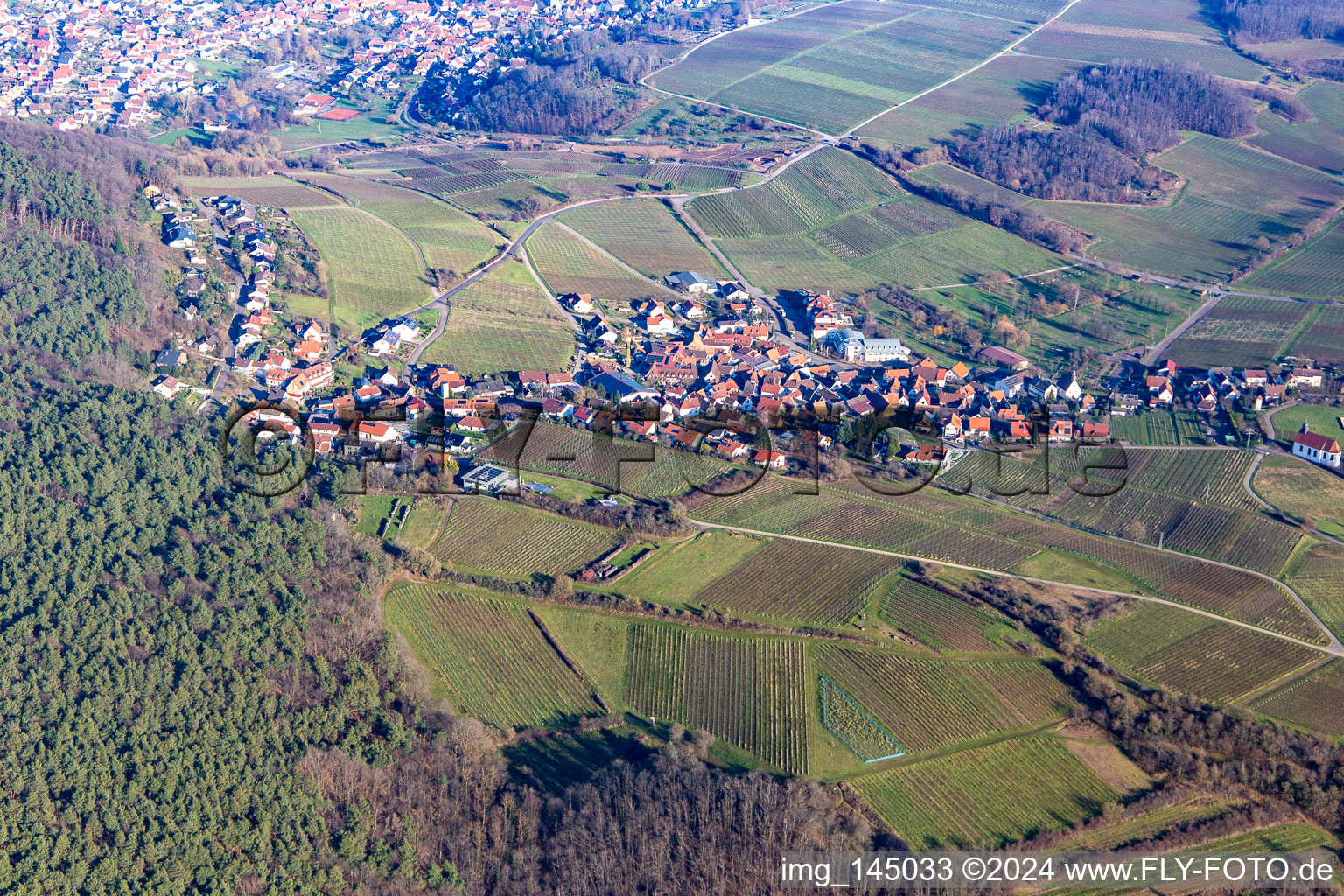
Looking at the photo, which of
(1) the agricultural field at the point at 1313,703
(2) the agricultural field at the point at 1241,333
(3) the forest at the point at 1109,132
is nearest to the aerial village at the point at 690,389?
(2) the agricultural field at the point at 1241,333

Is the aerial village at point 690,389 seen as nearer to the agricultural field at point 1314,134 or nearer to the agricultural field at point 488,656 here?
the agricultural field at point 488,656

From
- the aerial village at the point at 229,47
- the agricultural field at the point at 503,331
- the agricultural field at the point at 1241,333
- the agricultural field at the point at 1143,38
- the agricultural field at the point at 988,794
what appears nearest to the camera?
the agricultural field at the point at 988,794

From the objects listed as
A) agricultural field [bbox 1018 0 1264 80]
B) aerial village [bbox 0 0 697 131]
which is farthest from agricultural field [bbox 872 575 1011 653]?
agricultural field [bbox 1018 0 1264 80]

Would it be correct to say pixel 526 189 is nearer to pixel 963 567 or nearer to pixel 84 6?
pixel 963 567

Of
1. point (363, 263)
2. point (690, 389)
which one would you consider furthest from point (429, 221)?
point (690, 389)

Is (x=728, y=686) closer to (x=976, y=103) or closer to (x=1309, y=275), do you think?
(x=1309, y=275)

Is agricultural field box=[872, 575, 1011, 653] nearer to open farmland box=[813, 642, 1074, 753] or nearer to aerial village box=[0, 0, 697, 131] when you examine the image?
open farmland box=[813, 642, 1074, 753]

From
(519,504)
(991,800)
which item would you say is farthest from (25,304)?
(991,800)
